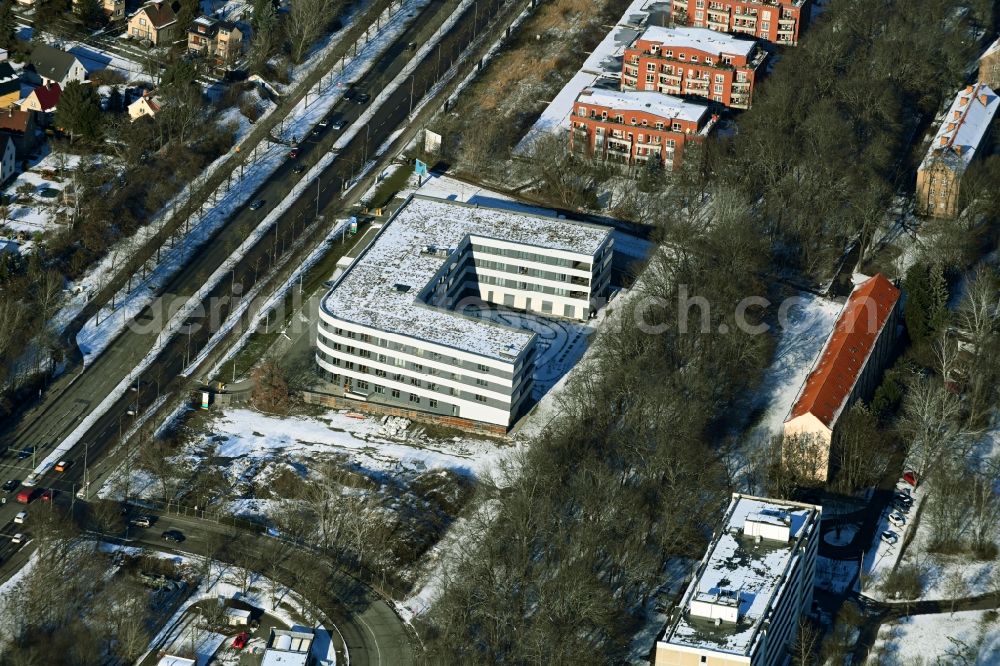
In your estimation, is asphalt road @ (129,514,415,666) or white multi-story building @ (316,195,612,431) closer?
asphalt road @ (129,514,415,666)

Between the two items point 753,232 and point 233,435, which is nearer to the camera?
point 233,435

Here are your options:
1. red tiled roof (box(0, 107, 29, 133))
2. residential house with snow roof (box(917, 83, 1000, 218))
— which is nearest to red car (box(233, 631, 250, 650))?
red tiled roof (box(0, 107, 29, 133))

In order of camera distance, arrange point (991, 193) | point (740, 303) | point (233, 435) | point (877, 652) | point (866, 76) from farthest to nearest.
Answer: point (866, 76) → point (991, 193) → point (740, 303) → point (233, 435) → point (877, 652)

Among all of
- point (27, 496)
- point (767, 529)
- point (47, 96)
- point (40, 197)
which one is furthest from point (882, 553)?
point (47, 96)

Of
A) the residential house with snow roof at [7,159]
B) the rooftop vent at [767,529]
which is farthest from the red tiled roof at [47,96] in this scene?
the rooftop vent at [767,529]

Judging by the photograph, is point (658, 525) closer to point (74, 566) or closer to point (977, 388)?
point (977, 388)

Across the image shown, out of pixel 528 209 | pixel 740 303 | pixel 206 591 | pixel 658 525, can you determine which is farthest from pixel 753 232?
pixel 206 591

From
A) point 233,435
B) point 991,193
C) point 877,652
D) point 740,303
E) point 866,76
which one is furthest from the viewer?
point 866,76

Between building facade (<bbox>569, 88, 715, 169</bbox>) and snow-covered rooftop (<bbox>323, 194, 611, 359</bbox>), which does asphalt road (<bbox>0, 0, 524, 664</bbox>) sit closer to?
snow-covered rooftop (<bbox>323, 194, 611, 359</bbox>)
